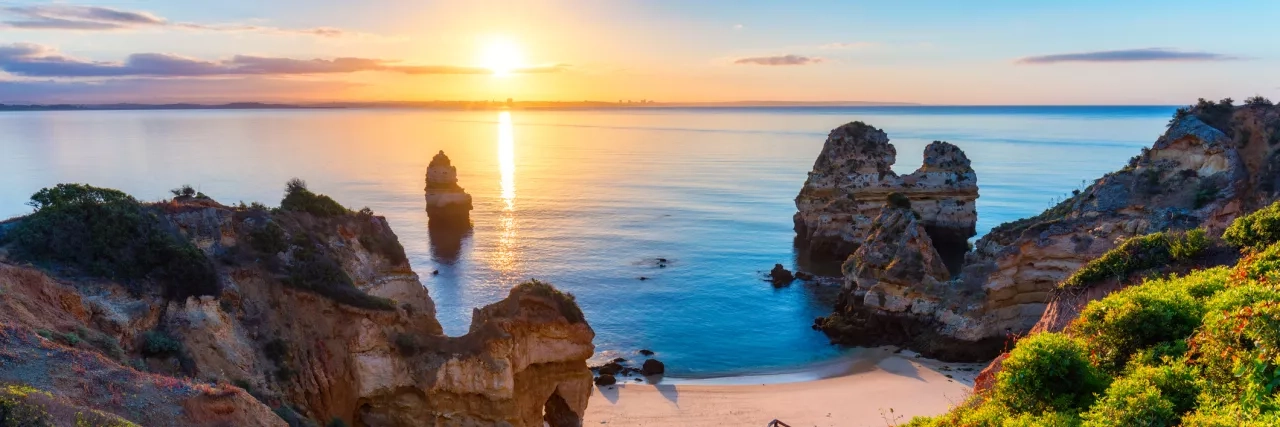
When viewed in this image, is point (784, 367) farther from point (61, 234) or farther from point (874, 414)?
point (61, 234)

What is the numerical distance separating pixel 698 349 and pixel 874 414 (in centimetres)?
1303

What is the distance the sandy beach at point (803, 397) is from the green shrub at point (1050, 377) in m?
19.6

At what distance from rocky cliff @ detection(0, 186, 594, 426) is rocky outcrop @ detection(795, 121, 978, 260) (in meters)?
45.3

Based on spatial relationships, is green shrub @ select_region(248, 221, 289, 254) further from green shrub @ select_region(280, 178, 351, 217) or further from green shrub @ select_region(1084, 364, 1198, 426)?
green shrub @ select_region(1084, 364, 1198, 426)

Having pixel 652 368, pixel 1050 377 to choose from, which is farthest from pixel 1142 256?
pixel 652 368

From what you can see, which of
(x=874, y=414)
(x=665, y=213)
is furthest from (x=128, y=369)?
(x=665, y=213)

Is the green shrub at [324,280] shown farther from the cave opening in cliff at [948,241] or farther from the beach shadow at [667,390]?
the cave opening in cliff at [948,241]

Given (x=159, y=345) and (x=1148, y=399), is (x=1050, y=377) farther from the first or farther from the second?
(x=159, y=345)

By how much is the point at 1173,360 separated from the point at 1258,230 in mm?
6771

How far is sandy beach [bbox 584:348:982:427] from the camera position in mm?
33250

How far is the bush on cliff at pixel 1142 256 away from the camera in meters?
18.2

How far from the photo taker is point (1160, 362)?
13.2 m

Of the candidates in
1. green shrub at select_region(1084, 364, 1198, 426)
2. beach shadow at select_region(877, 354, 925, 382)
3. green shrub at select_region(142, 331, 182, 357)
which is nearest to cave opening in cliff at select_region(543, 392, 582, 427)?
green shrub at select_region(142, 331, 182, 357)

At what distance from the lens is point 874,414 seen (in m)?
33.6
